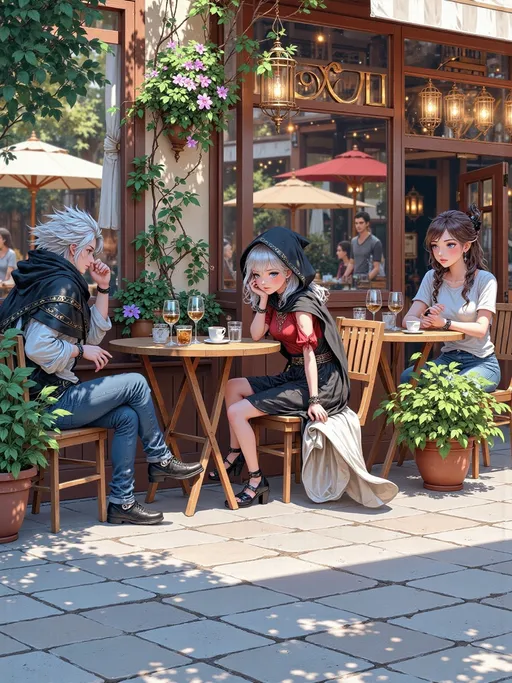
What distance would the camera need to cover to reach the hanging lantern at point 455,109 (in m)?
7.54

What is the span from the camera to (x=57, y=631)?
3.58 metres

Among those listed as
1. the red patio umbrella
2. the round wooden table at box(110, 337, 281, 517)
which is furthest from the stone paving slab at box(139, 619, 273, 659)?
the red patio umbrella

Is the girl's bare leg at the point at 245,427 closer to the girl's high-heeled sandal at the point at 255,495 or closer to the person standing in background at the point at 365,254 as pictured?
the girl's high-heeled sandal at the point at 255,495

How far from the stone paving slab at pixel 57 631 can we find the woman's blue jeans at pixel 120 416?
1.49 meters

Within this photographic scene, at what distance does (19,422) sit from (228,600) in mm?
1430

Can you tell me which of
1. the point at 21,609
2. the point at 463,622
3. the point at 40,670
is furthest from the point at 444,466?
the point at 40,670

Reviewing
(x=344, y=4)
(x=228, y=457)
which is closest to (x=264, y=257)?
(x=228, y=457)

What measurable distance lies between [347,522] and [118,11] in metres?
3.17

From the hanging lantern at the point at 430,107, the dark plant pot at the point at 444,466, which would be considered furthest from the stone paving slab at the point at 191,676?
the hanging lantern at the point at 430,107

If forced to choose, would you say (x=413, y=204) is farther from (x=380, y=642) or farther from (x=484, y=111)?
(x=380, y=642)

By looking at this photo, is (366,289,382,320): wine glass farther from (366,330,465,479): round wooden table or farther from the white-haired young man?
the white-haired young man

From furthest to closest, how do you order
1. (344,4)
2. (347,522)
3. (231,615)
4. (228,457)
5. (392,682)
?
(344,4), (228,457), (347,522), (231,615), (392,682)

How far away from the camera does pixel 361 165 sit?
7.63 metres

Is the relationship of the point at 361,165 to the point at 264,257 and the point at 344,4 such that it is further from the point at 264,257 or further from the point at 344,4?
the point at 264,257
